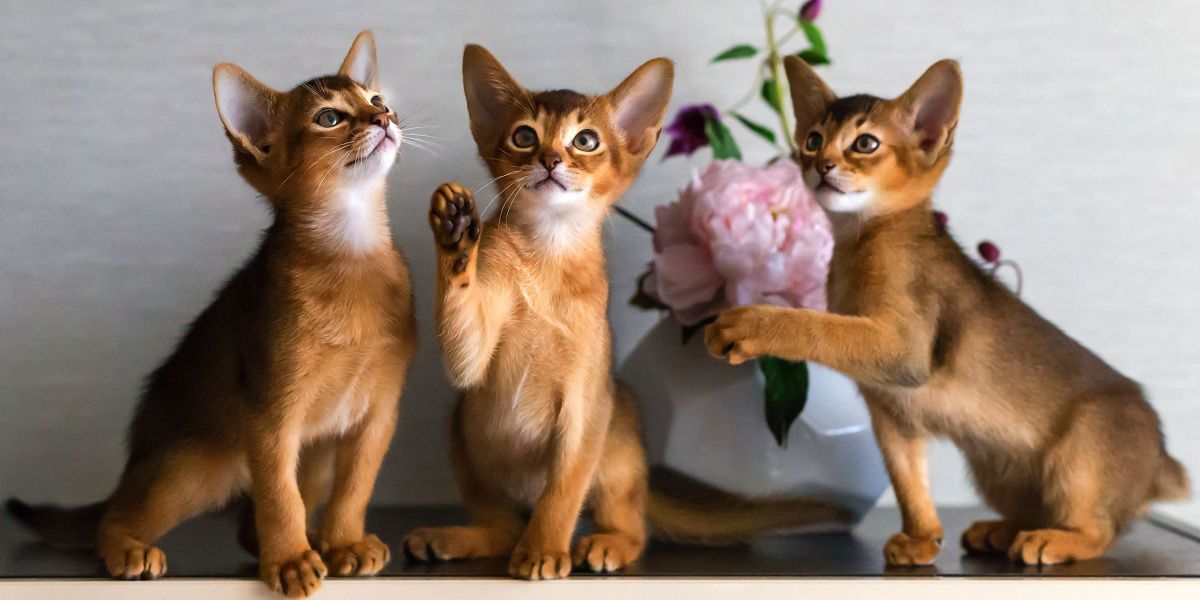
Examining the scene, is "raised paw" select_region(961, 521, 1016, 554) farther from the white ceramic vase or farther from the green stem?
the green stem

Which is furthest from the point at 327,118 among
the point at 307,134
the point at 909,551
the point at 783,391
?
the point at 909,551

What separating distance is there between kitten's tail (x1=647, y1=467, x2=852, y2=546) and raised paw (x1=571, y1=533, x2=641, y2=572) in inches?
3.9

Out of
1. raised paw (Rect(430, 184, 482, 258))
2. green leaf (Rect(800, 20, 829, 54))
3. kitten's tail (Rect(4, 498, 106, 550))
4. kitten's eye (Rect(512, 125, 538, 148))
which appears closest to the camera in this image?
raised paw (Rect(430, 184, 482, 258))

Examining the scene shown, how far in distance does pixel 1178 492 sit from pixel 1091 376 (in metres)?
0.15

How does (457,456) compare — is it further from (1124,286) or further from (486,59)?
(1124,286)

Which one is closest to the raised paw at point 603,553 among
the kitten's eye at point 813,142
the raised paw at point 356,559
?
the raised paw at point 356,559

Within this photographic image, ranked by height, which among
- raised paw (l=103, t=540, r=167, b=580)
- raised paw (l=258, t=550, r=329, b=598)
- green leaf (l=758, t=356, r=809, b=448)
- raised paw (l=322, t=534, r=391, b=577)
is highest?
green leaf (l=758, t=356, r=809, b=448)

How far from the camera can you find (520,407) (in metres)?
0.85

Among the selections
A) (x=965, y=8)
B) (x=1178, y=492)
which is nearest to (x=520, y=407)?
(x=1178, y=492)

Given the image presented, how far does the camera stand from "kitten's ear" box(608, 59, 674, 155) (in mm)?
866

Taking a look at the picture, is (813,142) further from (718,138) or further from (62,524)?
(62,524)

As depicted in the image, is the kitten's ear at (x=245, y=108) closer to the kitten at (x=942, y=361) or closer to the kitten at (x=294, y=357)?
the kitten at (x=294, y=357)

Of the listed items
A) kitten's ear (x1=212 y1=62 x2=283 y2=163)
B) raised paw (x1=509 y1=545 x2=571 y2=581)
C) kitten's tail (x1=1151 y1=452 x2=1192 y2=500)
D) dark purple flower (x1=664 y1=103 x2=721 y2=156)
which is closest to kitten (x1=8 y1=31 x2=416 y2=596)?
kitten's ear (x1=212 y1=62 x2=283 y2=163)

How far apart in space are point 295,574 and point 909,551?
488 mm
